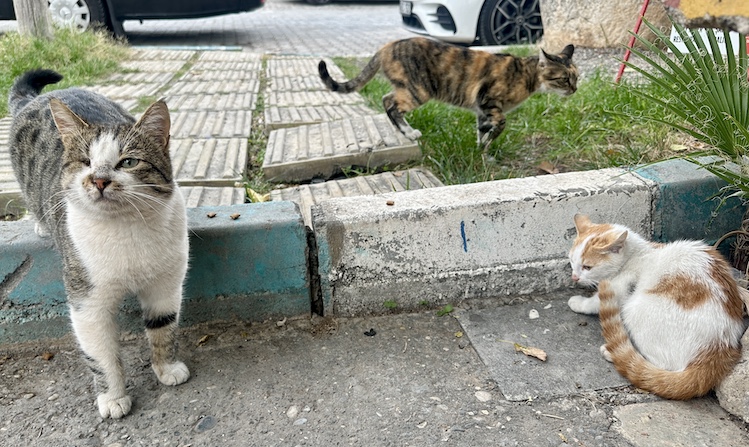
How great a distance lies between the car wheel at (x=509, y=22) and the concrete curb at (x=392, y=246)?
5458mm

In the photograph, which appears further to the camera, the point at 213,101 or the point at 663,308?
the point at 213,101

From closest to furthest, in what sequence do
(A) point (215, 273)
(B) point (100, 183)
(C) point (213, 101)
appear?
(B) point (100, 183) → (A) point (215, 273) → (C) point (213, 101)

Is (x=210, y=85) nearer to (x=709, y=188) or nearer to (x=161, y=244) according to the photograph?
(x=161, y=244)

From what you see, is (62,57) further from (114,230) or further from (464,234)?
(464,234)

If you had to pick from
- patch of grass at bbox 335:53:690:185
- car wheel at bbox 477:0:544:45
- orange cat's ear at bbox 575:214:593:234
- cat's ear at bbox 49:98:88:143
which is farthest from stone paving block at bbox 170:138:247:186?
car wheel at bbox 477:0:544:45

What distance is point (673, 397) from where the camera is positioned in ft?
7.07

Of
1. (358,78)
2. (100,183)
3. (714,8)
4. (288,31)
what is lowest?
(288,31)

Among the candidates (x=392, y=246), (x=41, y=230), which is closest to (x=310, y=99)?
(x=392, y=246)

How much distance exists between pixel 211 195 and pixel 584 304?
204cm

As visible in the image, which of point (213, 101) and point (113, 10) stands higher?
point (113, 10)

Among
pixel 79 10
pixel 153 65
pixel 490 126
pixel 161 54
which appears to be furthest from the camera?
pixel 79 10

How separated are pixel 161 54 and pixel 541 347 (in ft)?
22.3

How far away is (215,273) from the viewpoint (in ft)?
8.32

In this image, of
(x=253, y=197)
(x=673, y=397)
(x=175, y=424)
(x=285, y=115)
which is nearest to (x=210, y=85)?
(x=285, y=115)
